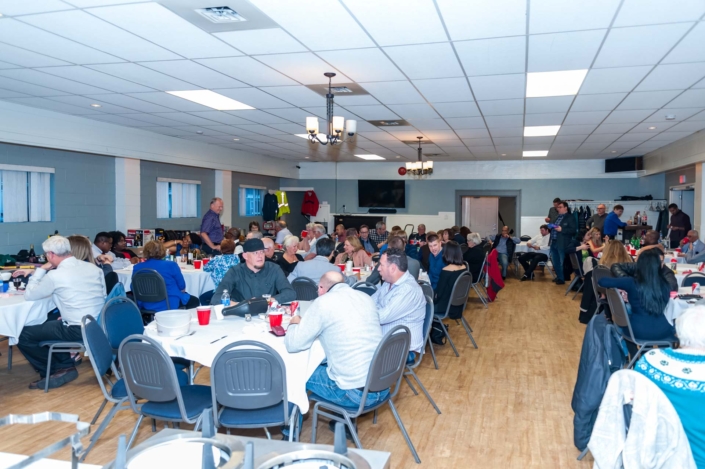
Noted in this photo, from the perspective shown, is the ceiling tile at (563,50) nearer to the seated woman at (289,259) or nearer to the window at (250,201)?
the seated woman at (289,259)

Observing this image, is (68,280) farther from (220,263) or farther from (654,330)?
(654,330)

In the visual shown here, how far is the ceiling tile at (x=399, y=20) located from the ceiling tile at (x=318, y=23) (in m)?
0.10

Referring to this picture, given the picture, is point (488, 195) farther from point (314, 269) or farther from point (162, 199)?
point (314, 269)

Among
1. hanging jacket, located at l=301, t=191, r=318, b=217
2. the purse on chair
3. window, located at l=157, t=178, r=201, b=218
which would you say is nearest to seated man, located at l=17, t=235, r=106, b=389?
the purse on chair

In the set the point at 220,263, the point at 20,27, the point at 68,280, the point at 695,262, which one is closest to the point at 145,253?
the point at 220,263

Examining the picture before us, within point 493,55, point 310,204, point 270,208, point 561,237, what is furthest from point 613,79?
point 310,204

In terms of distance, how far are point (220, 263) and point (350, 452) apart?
4.74 meters

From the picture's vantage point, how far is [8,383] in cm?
481

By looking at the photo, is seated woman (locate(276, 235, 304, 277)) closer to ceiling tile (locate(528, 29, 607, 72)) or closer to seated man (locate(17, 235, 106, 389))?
seated man (locate(17, 235, 106, 389))

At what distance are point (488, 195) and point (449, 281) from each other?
9879 mm

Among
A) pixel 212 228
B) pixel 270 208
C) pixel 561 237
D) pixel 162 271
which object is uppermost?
pixel 270 208

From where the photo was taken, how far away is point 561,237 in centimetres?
1074

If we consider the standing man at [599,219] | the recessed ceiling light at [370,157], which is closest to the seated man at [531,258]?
the standing man at [599,219]

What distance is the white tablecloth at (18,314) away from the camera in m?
4.41
